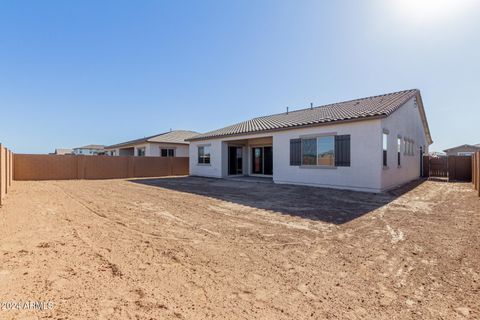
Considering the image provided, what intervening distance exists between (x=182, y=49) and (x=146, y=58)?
250 centimetres

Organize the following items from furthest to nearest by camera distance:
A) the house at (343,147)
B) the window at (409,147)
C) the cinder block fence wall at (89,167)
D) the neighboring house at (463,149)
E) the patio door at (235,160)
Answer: the neighboring house at (463,149), the patio door at (235,160), the cinder block fence wall at (89,167), the window at (409,147), the house at (343,147)

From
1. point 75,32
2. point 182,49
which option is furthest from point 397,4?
point 75,32

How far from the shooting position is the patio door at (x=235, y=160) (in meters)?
16.9

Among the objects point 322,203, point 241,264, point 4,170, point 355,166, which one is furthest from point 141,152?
point 241,264

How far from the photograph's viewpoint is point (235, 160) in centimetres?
1728

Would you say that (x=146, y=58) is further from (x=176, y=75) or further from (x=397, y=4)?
(x=397, y=4)

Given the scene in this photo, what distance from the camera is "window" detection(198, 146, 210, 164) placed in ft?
58.4

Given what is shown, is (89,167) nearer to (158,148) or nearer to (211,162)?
(158,148)

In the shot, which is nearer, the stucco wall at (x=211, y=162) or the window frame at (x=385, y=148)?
the window frame at (x=385, y=148)

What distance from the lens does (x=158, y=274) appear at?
119 inches

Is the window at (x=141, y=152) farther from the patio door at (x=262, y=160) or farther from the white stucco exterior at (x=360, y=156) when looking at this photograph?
the patio door at (x=262, y=160)

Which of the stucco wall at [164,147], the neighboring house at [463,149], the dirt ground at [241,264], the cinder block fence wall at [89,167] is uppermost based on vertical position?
the neighboring house at [463,149]

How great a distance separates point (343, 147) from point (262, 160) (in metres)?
6.94

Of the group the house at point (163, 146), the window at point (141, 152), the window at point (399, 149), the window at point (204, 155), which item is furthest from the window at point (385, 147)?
the window at point (141, 152)
